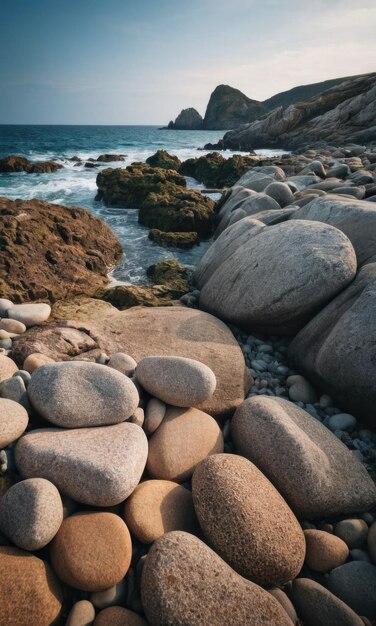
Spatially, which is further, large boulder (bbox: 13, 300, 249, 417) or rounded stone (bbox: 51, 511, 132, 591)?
large boulder (bbox: 13, 300, 249, 417)

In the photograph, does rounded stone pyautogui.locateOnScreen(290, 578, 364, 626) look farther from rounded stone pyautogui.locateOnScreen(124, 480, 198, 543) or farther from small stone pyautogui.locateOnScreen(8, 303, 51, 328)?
small stone pyautogui.locateOnScreen(8, 303, 51, 328)

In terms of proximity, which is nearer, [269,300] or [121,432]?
[121,432]

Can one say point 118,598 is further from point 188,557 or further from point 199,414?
point 199,414

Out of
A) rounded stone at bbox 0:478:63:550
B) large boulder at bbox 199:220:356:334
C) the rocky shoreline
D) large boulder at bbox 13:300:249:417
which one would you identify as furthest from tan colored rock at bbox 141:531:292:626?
large boulder at bbox 199:220:356:334

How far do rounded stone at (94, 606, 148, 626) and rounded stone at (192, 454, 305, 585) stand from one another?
559 millimetres

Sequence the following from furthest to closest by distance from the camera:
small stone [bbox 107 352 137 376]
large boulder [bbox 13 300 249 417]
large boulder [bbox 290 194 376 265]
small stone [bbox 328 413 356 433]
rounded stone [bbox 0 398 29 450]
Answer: large boulder [bbox 290 194 376 265], large boulder [bbox 13 300 249 417], small stone [bbox 107 352 137 376], small stone [bbox 328 413 356 433], rounded stone [bbox 0 398 29 450]

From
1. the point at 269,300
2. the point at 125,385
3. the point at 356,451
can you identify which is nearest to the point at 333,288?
the point at 269,300

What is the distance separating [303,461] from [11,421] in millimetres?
2156

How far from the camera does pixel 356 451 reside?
3.04 meters

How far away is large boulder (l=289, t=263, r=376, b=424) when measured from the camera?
3141mm

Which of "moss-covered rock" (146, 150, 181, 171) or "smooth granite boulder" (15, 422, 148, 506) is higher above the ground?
"moss-covered rock" (146, 150, 181, 171)

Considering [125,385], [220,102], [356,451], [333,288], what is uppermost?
[220,102]

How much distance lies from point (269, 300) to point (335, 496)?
2.22 m

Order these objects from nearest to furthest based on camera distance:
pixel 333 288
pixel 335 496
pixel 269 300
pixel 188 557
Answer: pixel 188 557
pixel 335 496
pixel 333 288
pixel 269 300
